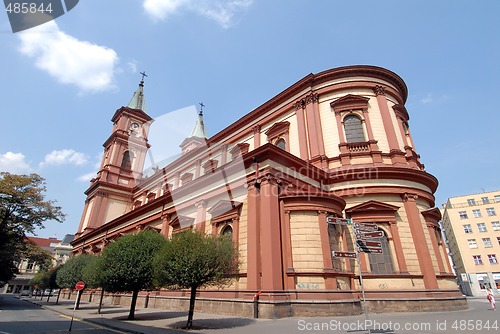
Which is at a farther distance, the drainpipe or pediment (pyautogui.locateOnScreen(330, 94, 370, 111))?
pediment (pyautogui.locateOnScreen(330, 94, 370, 111))

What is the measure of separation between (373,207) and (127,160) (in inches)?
1444

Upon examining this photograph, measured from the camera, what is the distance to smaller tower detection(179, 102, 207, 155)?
3866 cm

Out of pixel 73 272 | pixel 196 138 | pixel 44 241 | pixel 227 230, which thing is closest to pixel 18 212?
pixel 73 272

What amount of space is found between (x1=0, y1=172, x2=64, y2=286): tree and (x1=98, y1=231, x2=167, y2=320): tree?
66.1 feet

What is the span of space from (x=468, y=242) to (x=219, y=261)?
51.4m

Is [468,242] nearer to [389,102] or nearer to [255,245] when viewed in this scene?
[389,102]

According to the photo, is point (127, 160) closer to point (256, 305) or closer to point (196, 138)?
point (196, 138)

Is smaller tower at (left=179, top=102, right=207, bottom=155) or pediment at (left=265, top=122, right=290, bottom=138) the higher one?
smaller tower at (left=179, top=102, right=207, bottom=155)

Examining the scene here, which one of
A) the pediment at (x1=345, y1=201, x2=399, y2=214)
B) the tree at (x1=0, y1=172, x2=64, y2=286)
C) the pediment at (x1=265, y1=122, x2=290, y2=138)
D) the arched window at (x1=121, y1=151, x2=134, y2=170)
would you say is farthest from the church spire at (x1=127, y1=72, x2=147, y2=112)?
the pediment at (x1=345, y1=201, x2=399, y2=214)

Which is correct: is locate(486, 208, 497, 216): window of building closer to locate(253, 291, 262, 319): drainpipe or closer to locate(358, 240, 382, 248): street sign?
locate(253, 291, 262, 319): drainpipe

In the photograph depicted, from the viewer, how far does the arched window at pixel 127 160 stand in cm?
4069

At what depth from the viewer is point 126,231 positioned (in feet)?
88.4

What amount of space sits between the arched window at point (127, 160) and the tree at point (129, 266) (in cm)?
2871

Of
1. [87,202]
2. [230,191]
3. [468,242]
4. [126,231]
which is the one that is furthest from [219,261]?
[468,242]
